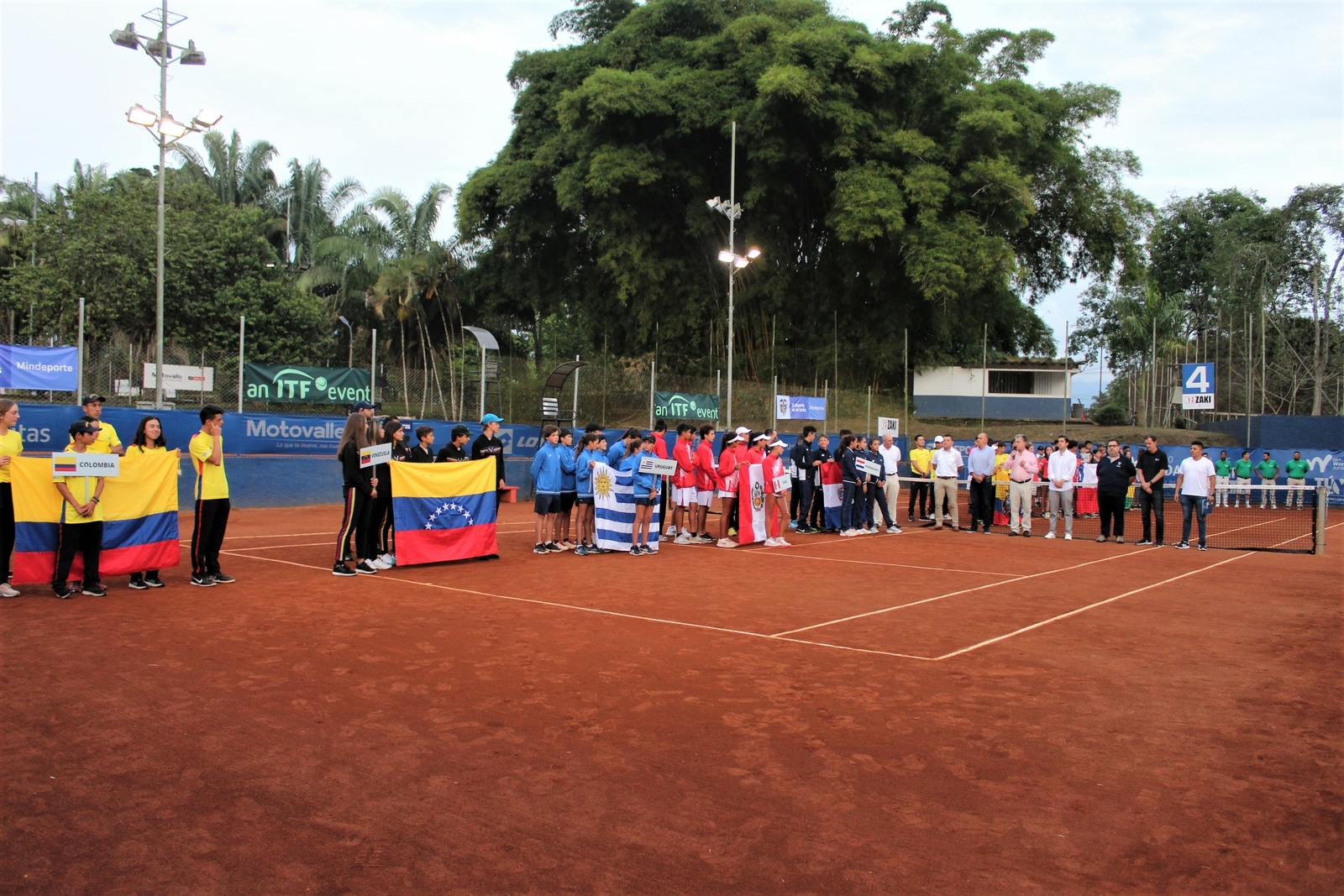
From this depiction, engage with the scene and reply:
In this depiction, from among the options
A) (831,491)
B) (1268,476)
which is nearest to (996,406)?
(1268,476)

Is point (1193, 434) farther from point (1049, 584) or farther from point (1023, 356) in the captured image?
point (1049, 584)

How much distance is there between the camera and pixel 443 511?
11.5 m

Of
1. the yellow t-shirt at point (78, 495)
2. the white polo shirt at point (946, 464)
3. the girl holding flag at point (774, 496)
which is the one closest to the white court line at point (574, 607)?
the yellow t-shirt at point (78, 495)

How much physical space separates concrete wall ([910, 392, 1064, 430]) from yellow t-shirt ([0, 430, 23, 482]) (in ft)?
115

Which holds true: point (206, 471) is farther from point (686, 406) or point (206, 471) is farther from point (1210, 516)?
point (1210, 516)

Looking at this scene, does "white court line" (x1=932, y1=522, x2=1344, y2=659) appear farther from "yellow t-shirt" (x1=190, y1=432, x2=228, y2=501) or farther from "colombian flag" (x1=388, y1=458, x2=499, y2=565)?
"yellow t-shirt" (x1=190, y1=432, x2=228, y2=501)

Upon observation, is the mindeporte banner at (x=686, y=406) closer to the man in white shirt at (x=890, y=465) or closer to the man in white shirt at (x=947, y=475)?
the man in white shirt at (x=890, y=465)

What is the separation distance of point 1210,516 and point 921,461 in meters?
10.0

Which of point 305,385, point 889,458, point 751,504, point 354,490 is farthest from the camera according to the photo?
point 305,385

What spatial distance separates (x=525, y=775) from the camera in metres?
4.45

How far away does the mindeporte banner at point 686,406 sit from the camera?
25.8m

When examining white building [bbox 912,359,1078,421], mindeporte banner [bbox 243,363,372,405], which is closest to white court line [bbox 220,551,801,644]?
mindeporte banner [bbox 243,363,372,405]

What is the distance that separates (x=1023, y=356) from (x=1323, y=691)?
135ft

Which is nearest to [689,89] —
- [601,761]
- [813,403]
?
[813,403]
